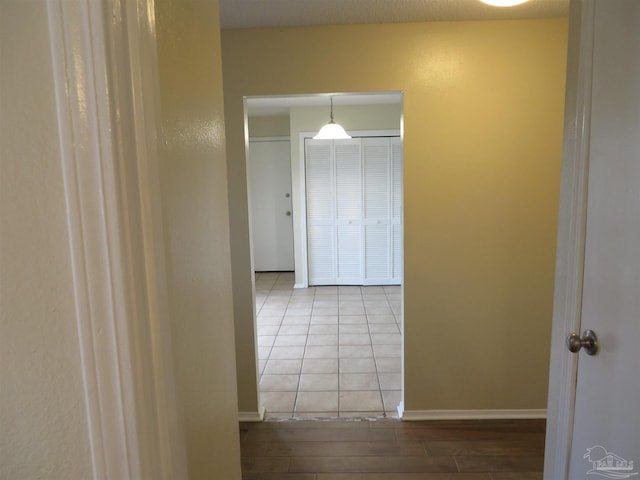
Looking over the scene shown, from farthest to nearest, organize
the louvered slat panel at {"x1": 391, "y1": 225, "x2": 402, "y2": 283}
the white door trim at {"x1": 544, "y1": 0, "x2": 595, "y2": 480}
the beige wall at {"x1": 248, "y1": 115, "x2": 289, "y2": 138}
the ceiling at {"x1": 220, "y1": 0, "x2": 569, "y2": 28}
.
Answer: the beige wall at {"x1": 248, "y1": 115, "x2": 289, "y2": 138}
the louvered slat panel at {"x1": 391, "y1": 225, "x2": 402, "y2": 283}
the ceiling at {"x1": 220, "y1": 0, "x2": 569, "y2": 28}
the white door trim at {"x1": 544, "y1": 0, "x2": 595, "y2": 480}

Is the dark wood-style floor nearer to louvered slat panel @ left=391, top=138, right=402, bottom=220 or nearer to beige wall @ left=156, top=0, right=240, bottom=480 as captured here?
beige wall @ left=156, top=0, right=240, bottom=480

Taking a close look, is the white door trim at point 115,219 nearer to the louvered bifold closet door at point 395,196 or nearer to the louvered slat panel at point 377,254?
the louvered bifold closet door at point 395,196

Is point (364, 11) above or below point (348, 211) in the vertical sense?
above

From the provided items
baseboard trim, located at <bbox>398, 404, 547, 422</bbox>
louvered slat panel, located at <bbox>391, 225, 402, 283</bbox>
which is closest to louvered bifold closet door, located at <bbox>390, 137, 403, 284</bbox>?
louvered slat panel, located at <bbox>391, 225, 402, 283</bbox>

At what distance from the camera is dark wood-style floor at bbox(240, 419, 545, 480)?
1978mm

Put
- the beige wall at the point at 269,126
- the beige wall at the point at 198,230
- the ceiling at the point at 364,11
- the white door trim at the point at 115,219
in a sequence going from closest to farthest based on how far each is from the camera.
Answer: the white door trim at the point at 115,219
the beige wall at the point at 198,230
the ceiling at the point at 364,11
the beige wall at the point at 269,126

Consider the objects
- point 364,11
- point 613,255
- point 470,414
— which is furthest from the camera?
point 470,414

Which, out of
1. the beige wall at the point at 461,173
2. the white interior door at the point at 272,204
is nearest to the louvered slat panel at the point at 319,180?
the white interior door at the point at 272,204

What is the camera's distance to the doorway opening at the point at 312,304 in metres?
2.74

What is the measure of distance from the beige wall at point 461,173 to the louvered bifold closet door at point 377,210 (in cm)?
295

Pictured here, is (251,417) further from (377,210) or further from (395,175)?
(395,175)

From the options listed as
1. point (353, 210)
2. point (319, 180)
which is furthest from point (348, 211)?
point (319, 180)

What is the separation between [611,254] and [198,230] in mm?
974

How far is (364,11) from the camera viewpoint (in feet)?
6.57
